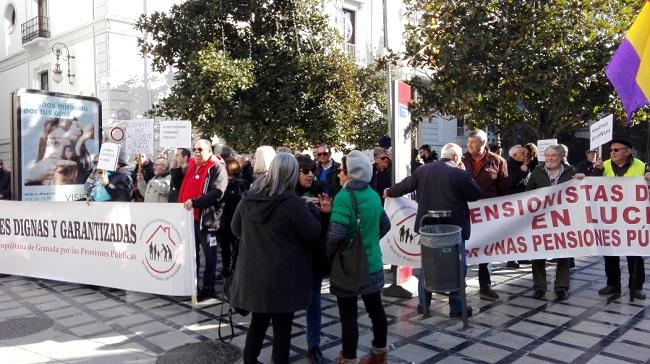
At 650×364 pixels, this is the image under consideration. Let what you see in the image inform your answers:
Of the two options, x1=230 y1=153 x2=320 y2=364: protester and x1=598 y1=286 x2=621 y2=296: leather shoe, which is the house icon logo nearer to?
x1=230 y1=153 x2=320 y2=364: protester

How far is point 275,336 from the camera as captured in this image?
365cm

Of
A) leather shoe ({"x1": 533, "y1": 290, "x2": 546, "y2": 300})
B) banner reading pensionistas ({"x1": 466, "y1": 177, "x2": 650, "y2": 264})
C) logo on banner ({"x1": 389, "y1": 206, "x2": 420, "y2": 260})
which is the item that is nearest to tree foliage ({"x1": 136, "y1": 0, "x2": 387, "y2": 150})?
logo on banner ({"x1": 389, "y1": 206, "x2": 420, "y2": 260})

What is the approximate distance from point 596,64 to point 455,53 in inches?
95.0

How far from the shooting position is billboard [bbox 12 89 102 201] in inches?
298

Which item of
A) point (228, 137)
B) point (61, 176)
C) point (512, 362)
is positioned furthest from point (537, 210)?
point (228, 137)

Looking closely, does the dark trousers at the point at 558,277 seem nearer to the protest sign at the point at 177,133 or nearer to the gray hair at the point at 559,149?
the gray hair at the point at 559,149

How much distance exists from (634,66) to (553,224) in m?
2.40

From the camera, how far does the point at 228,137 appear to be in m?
13.1

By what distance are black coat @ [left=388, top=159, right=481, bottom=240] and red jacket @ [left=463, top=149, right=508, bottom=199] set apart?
1.04 metres

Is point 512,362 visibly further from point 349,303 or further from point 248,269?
point 248,269

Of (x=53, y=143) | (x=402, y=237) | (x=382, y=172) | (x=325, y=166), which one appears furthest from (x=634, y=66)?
(x=53, y=143)

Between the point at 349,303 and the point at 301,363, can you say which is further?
the point at 301,363

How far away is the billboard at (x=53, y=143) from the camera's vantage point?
7.56m

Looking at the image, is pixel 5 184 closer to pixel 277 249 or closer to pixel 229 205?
pixel 229 205
